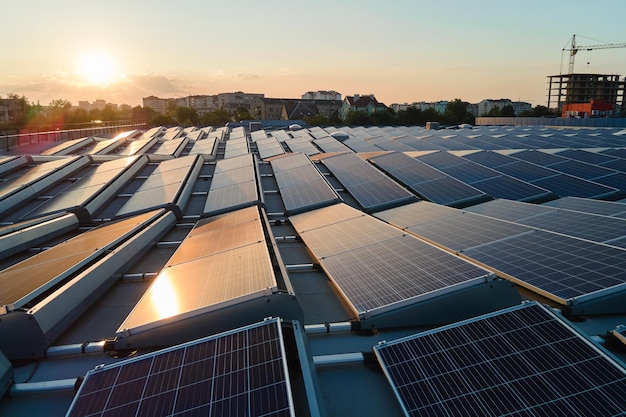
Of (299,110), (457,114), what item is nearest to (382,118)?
(457,114)

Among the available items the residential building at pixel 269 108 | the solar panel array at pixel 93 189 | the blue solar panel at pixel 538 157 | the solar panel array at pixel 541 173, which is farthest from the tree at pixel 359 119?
the solar panel array at pixel 93 189

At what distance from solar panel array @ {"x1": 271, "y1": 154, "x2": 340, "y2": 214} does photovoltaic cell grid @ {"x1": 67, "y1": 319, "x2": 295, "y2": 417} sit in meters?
9.12

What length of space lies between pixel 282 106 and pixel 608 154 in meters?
143

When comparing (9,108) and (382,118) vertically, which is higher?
(9,108)

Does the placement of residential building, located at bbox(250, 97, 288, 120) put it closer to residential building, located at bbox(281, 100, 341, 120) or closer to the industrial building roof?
residential building, located at bbox(281, 100, 341, 120)

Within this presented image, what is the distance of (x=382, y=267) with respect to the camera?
779 cm

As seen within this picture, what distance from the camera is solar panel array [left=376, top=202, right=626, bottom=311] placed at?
6.88 meters

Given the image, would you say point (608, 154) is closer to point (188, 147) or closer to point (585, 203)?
point (585, 203)

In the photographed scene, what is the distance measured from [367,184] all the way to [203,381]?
13.1 meters

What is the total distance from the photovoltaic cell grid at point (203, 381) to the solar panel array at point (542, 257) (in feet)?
16.3

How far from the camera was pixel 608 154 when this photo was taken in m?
24.1

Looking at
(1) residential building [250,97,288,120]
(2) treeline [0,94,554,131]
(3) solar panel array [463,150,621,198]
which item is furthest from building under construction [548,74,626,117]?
(3) solar panel array [463,150,621,198]

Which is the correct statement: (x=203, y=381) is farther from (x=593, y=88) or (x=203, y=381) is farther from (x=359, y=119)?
(x=593, y=88)

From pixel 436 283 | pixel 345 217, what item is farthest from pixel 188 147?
pixel 436 283
